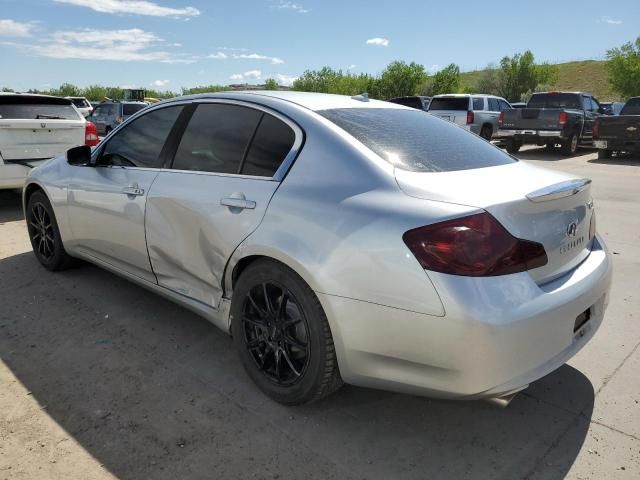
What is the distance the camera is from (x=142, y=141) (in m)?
3.69

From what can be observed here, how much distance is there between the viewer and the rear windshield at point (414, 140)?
8.54ft

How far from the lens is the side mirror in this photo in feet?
13.5

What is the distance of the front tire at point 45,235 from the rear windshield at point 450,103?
47.5 ft

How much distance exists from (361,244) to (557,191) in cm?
96

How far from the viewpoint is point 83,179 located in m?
4.05

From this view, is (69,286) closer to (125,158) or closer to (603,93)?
(125,158)

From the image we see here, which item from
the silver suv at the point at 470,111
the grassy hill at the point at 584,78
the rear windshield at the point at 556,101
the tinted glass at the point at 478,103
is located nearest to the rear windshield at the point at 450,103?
the silver suv at the point at 470,111

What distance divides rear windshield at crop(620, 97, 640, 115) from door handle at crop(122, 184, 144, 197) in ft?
49.6

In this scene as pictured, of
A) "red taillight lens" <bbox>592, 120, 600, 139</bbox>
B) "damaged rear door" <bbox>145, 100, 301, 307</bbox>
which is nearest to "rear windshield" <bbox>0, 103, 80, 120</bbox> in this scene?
"damaged rear door" <bbox>145, 100, 301, 307</bbox>

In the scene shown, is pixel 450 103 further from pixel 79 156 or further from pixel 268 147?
pixel 268 147

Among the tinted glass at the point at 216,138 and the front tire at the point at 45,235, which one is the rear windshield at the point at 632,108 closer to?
the tinted glass at the point at 216,138

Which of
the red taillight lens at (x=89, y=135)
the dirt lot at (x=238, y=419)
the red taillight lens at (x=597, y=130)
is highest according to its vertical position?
the red taillight lens at (x=89, y=135)

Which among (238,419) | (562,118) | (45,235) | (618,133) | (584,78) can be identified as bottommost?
(238,419)

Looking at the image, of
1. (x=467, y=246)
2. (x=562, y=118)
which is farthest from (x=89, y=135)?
(x=562, y=118)
